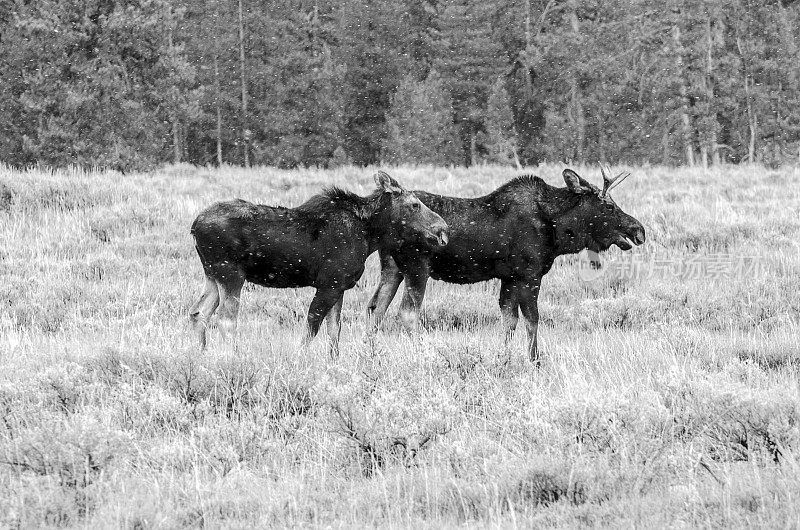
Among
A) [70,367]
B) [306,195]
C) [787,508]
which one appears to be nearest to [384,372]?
[70,367]

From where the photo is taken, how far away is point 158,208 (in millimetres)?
17578

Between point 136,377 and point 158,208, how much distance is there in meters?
10.6

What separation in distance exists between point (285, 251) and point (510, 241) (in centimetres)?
231

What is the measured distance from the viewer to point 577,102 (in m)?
59.7

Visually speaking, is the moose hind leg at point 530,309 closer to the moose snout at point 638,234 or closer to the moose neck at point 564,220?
the moose neck at point 564,220

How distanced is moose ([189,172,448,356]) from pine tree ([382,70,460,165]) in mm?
44742

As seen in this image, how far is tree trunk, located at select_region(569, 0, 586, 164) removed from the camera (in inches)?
2283

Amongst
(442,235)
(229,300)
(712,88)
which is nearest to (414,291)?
(442,235)

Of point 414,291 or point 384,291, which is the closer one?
point 414,291

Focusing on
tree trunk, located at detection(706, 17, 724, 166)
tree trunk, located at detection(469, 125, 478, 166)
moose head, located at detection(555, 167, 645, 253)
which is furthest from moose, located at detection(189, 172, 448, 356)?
tree trunk, located at detection(469, 125, 478, 166)

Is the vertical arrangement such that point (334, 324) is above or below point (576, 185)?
below

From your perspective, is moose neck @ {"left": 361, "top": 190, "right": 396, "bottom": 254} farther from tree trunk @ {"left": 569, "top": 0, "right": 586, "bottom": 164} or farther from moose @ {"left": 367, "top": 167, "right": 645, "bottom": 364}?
tree trunk @ {"left": 569, "top": 0, "right": 586, "bottom": 164}

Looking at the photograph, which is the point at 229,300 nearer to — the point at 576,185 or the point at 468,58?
the point at 576,185

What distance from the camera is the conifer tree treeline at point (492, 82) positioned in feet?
181
